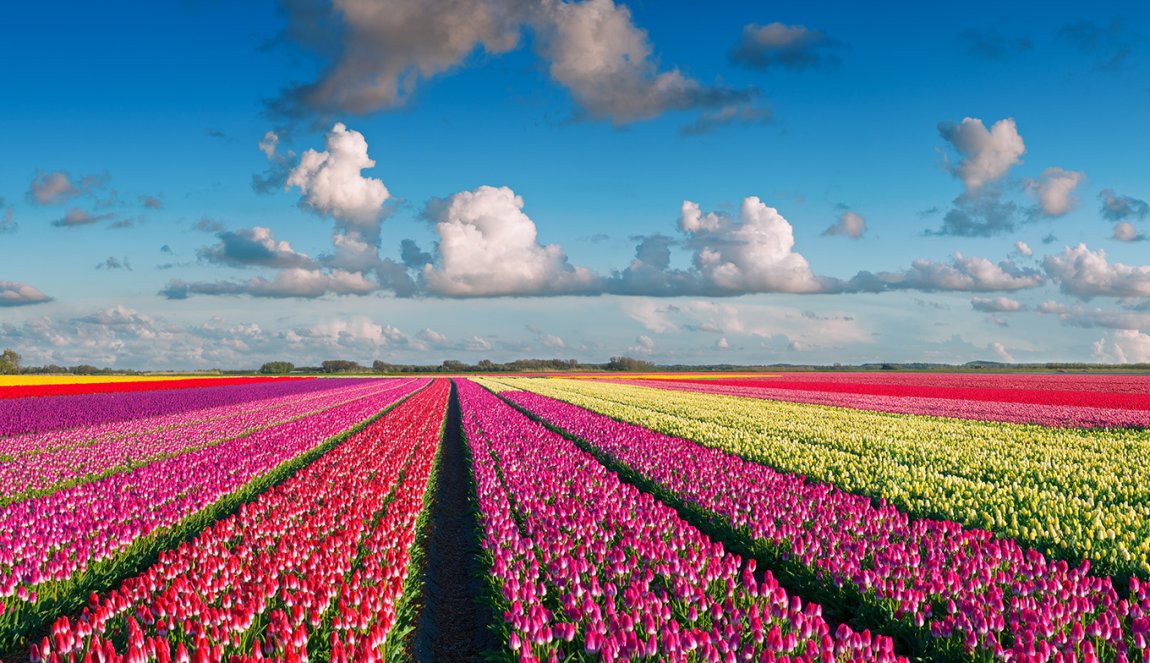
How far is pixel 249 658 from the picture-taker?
4.75m

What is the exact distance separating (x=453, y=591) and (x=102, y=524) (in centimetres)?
493

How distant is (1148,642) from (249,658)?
6.69 meters

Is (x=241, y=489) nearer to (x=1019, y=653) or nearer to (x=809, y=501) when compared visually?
(x=809, y=501)

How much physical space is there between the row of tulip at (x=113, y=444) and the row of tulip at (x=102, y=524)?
1.98m

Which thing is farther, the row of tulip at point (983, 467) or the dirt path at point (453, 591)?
the row of tulip at point (983, 467)

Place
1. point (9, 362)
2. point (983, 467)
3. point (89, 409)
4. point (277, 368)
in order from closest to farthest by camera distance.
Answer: point (983, 467), point (89, 409), point (9, 362), point (277, 368)

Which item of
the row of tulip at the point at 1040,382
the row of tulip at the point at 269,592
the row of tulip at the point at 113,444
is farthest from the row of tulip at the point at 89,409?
the row of tulip at the point at 1040,382

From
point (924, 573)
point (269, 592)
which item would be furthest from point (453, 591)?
point (924, 573)

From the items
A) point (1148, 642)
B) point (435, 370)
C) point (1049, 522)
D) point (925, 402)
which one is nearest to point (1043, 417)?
point (925, 402)

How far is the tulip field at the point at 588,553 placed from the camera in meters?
5.54

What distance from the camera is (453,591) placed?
30.9 ft

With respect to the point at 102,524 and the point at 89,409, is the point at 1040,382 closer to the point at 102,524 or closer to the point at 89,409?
the point at 89,409

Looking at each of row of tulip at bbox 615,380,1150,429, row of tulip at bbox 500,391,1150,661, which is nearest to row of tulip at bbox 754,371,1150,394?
row of tulip at bbox 615,380,1150,429

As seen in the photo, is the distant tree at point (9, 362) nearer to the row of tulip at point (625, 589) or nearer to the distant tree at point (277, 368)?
the distant tree at point (277, 368)
